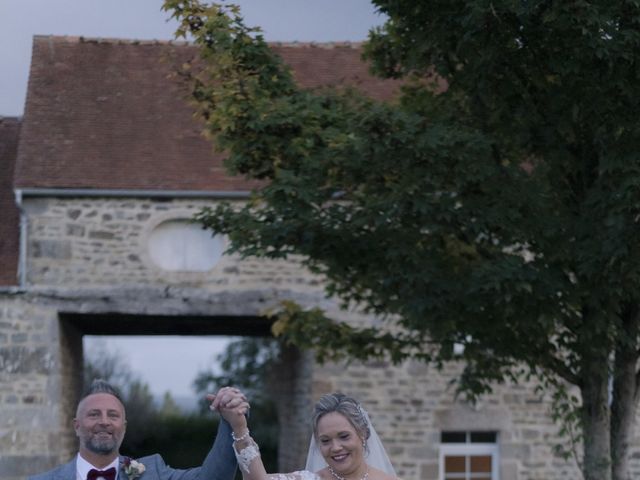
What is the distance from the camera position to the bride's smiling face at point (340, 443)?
497cm

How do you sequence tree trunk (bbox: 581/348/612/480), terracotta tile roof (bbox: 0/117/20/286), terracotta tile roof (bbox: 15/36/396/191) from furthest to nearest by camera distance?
terracotta tile roof (bbox: 15/36/396/191), terracotta tile roof (bbox: 0/117/20/286), tree trunk (bbox: 581/348/612/480)

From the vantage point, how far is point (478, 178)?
31.4ft

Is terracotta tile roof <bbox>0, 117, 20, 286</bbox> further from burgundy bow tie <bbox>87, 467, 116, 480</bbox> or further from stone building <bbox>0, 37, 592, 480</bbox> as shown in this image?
burgundy bow tie <bbox>87, 467, 116, 480</bbox>

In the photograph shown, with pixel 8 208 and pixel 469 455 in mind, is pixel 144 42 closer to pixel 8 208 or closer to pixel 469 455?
pixel 8 208

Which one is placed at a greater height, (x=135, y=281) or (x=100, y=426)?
(x=135, y=281)

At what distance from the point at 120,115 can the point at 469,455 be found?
21.4 feet

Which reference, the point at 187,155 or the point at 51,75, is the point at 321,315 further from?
the point at 51,75

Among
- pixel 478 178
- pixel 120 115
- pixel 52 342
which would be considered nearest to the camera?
pixel 478 178

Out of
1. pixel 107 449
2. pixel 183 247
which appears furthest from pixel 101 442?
pixel 183 247

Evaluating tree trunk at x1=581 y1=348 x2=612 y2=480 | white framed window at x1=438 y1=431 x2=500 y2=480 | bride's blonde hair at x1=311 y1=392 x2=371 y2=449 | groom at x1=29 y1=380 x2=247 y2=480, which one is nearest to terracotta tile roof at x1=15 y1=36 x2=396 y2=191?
white framed window at x1=438 y1=431 x2=500 y2=480

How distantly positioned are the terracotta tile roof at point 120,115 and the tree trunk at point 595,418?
6499 mm

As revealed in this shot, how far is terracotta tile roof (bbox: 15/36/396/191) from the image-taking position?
15656 mm

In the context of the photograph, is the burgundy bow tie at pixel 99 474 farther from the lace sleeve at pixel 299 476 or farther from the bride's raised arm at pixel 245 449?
the lace sleeve at pixel 299 476

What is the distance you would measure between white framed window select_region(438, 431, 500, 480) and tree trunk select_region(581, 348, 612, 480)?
578 cm
